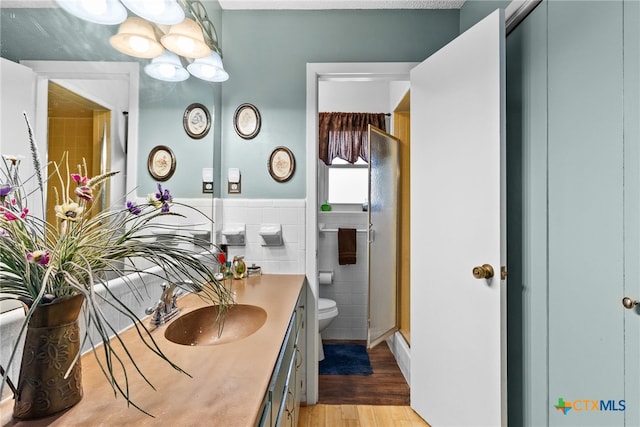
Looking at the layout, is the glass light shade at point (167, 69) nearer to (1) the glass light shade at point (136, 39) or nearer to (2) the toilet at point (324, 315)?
(1) the glass light shade at point (136, 39)

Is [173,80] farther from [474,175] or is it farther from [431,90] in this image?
[474,175]

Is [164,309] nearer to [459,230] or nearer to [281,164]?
[281,164]

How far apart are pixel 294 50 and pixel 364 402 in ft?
7.86

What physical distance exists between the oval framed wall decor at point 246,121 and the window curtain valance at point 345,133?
1103mm

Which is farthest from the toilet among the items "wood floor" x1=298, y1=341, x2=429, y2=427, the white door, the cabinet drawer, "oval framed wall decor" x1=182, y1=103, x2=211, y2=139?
"oval framed wall decor" x1=182, y1=103, x2=211, y2=139

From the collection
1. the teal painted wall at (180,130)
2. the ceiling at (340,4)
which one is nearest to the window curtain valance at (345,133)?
the ceiling at (340,4)

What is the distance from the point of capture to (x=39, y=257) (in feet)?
1.81

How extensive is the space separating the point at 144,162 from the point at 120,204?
256mm

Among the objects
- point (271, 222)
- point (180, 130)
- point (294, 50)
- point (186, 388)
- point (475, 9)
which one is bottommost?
point (186, 388)

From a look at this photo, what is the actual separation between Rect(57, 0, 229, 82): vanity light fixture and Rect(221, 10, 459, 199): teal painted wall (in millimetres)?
242

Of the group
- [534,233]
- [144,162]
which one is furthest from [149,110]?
[534,233]

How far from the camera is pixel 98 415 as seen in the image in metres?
0.66

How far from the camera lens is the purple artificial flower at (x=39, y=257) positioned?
0.55 m

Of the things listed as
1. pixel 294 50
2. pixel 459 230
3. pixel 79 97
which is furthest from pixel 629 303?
pixel 294 50
